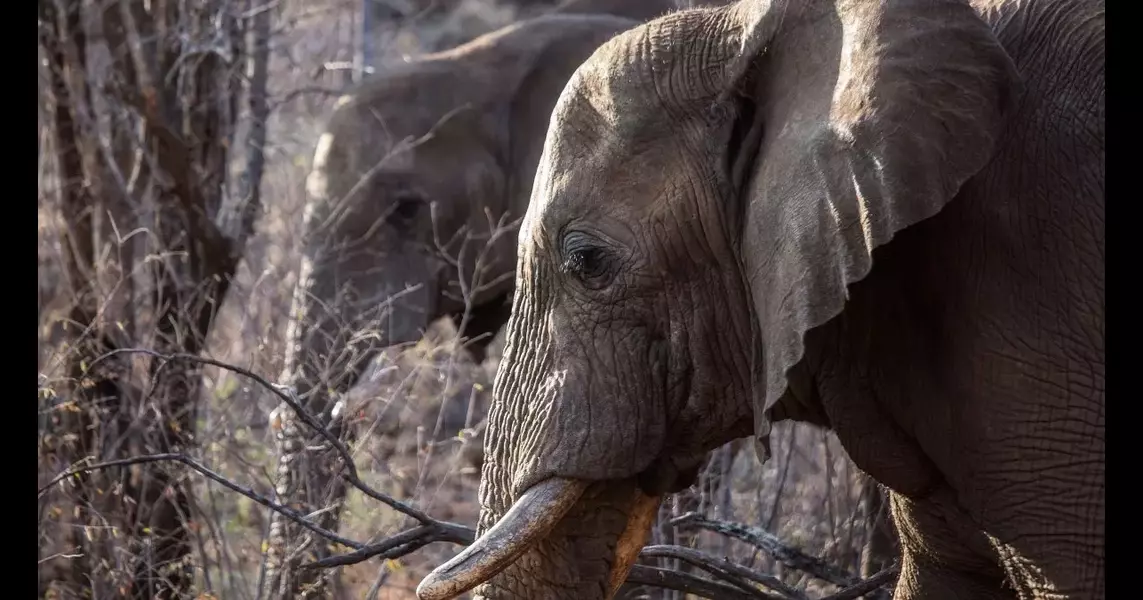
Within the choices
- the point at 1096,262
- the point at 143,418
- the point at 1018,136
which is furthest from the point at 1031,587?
the point at 143,418

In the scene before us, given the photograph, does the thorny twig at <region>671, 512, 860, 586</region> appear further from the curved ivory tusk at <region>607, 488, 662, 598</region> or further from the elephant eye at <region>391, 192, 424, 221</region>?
the elephant eye at <region>391, 192, 424, 221</region>

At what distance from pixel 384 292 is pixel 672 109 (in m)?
3.05

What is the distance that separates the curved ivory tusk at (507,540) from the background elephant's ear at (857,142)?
38cm

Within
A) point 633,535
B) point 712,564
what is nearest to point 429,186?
point 712,564

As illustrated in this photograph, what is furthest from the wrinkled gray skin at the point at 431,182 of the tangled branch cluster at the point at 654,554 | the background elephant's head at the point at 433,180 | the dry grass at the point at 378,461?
the tangled branch cluster at the point at 654,554

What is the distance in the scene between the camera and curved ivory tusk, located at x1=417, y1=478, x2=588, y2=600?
257 cm

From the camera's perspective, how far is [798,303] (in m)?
2.33

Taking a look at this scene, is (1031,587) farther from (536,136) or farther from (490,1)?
(490,1)

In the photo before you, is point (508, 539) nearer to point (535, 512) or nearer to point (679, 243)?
point (535, 512)

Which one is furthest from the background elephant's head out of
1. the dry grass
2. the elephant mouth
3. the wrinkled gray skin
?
the elephant mouth

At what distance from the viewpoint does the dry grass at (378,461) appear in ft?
15.1

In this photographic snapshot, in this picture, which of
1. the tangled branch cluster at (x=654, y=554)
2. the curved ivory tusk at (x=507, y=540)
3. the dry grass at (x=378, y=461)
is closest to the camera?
the curved ivory tusk at (x=507, y=540)

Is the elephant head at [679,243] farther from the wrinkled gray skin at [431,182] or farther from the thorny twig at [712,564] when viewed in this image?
the wrinkled gray skin at [431,182]

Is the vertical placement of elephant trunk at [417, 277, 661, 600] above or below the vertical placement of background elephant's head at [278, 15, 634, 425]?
below
